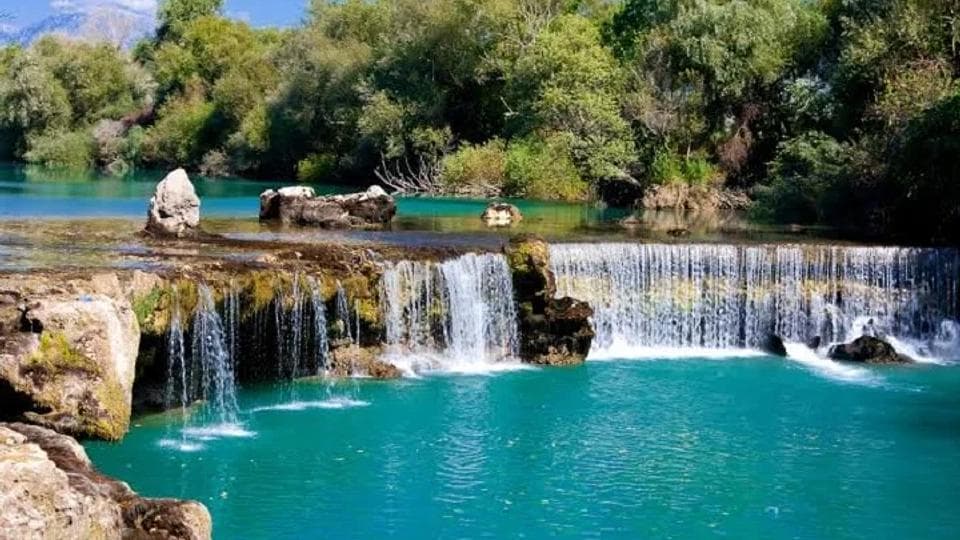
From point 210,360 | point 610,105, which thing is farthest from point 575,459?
point 610,105

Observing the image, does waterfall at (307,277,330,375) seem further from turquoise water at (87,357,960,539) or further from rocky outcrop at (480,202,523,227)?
rocky outcrop at (480,202,523,227)

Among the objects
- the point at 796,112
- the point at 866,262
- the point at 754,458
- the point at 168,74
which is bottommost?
the point at 754,458

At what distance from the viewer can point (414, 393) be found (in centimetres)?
1811

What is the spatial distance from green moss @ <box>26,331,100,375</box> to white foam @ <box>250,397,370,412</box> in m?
3.33

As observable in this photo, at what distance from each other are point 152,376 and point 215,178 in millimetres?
45433

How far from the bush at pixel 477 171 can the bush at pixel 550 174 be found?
1341 millimetres

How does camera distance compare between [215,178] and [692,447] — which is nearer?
[692,447]

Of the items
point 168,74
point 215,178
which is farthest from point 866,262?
point 168,74

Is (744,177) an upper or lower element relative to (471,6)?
lower

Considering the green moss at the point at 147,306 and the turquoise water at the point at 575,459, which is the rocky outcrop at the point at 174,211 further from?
the green moss at the point at 147,306

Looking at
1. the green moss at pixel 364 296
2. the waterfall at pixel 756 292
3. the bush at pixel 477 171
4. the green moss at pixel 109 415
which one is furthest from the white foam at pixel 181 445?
the bush at pixel 477 171

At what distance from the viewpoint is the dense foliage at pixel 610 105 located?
97.1 feet

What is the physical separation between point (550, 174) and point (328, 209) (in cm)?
1640

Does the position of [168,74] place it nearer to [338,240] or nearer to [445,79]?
[445,79]
